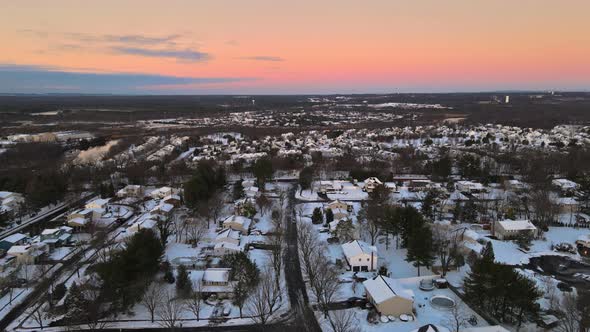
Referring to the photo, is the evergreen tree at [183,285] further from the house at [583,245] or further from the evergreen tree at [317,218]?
the house at [583,245]

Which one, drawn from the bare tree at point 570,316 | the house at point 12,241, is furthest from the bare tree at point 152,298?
the bare tree at point 570,316

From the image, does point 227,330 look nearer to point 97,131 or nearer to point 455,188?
point 455,188

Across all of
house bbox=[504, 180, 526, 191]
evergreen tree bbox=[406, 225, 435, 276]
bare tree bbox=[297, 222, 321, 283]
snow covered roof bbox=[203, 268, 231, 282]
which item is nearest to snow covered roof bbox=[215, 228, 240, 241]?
bare tree bbox=[297, 222, 321, 283]

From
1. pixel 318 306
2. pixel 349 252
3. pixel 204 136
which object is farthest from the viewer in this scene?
pixel 204 136

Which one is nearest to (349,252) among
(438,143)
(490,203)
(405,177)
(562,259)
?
(562,259)

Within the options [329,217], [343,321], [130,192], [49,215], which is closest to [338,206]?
[329,217]
